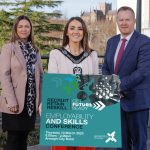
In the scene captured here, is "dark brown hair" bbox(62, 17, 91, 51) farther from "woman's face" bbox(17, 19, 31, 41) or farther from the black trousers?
the black trousers

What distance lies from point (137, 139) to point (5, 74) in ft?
5.40

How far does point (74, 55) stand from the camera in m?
4.59

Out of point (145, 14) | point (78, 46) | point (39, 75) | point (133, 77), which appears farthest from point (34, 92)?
point (145, 14)

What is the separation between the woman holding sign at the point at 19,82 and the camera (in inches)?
196

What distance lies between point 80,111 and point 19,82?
1024 millimetres

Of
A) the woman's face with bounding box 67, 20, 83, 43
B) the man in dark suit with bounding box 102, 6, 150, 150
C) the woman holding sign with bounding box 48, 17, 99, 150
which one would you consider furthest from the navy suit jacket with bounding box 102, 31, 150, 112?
the woman's face with bounding box 67, 20, 83, 43

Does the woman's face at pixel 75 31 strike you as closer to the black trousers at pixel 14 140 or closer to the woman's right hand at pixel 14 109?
the woman's right hand at pixel 14 109

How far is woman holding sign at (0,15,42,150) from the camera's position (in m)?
4.98

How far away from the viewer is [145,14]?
39.1 m

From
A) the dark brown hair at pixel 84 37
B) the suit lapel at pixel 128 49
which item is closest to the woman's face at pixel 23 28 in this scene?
the dark brown hair at pixel 84 37

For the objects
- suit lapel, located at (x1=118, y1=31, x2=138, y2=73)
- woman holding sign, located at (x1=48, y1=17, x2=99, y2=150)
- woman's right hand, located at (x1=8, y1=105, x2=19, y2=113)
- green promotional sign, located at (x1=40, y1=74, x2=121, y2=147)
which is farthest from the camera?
woman's right hand, located at (x1=8, y1=105, x2=19, y2=113)

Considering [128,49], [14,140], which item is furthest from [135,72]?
[14,140]

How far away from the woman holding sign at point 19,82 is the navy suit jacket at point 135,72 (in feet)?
3.09

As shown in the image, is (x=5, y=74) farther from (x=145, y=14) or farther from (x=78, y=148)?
(x=145, y=14)
